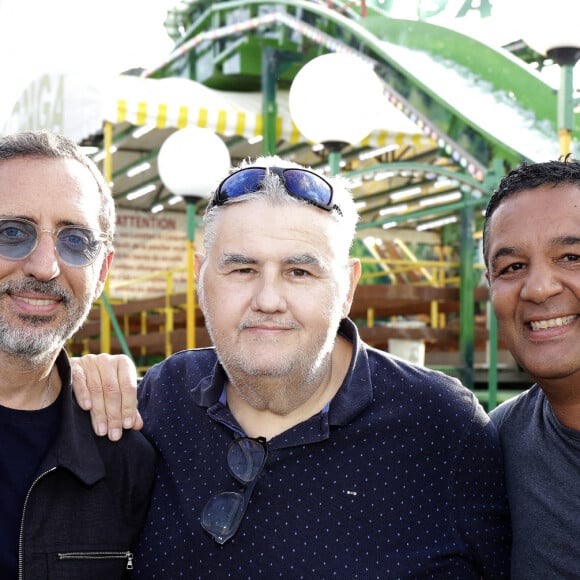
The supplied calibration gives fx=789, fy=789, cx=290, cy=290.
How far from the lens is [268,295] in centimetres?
198

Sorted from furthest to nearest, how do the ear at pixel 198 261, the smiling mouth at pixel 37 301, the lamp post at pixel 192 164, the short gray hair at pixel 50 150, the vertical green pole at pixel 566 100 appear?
the lamp post at pixel 192 164 < the vertical green pole at pixel 566 100 < the ear at pixel 198 261 < the short gray hair at pixel 50 150 < the smiling mouth at pixel 37 301

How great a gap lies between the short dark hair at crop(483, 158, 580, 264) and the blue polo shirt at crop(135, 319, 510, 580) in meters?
0.53

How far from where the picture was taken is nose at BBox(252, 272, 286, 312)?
197 cm

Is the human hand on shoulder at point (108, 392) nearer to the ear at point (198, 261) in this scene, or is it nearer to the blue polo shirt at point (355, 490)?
the blue polo shirt at point (355, 490)

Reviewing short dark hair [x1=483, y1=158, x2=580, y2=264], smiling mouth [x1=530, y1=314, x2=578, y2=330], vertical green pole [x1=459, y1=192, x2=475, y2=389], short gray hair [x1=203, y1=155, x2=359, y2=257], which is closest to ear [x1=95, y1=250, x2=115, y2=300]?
short gray hair [x1=203, y1=155, x2=359, y2=257]

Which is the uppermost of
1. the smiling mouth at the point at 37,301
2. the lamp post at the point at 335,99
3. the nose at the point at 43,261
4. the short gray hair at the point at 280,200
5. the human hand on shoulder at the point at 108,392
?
the lamp post at the point at 335,99

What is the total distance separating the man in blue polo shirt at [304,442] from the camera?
1919 millimetres

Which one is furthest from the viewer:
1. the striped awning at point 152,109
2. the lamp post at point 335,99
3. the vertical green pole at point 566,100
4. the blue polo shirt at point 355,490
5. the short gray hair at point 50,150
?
the striped awning at point 152,109

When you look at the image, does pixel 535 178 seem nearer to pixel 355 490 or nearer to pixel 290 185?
pixel 290 185

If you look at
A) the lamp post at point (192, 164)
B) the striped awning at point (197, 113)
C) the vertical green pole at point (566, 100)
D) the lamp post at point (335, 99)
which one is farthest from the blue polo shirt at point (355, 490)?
the striped awning at point (197, 113)

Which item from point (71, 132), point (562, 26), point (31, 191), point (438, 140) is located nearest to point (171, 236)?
point (71, 132)

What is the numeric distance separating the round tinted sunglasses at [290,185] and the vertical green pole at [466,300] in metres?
4.72

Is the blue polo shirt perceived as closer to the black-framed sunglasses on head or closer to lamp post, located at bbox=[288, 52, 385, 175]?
the black-framed sunglasses on head

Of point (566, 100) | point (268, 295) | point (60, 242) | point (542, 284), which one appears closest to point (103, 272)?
point (60, 242)
